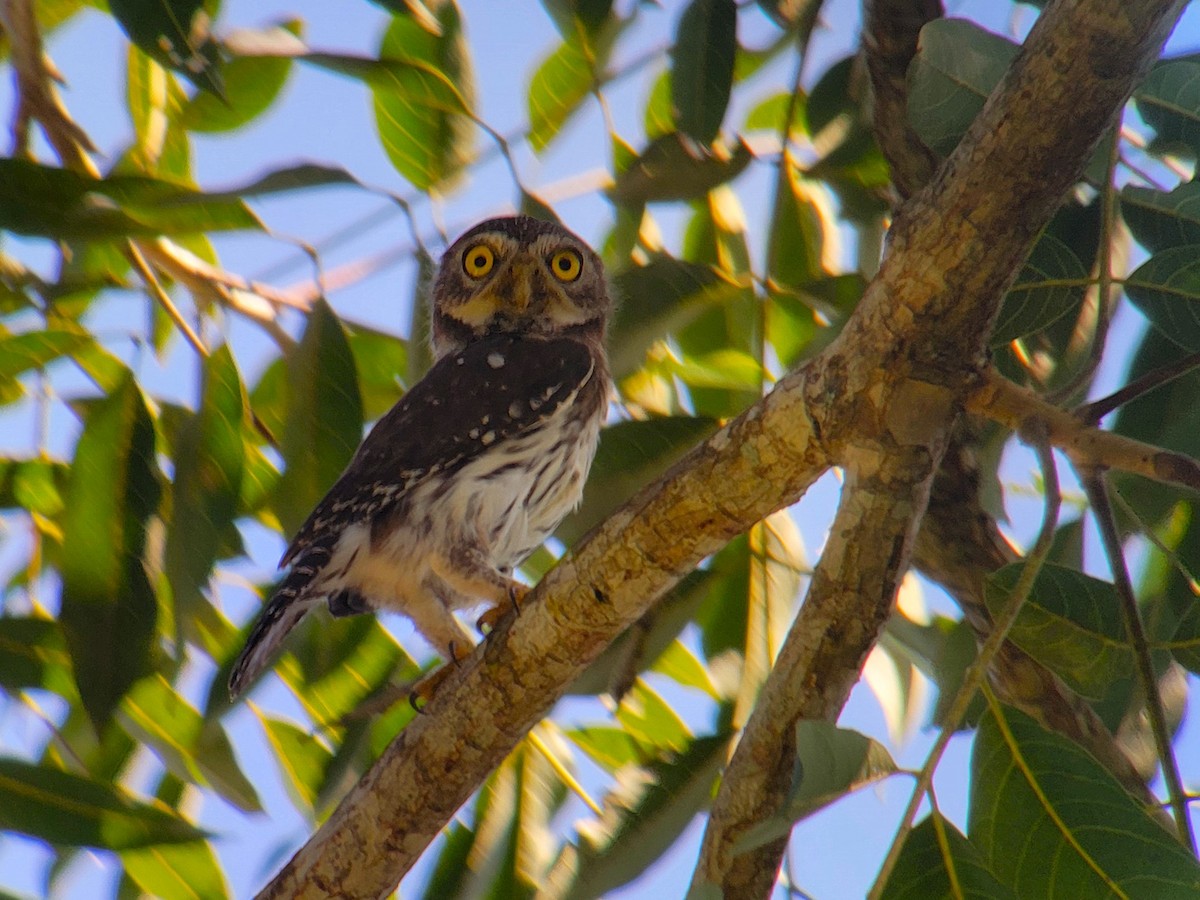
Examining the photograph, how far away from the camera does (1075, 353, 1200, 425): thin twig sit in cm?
166

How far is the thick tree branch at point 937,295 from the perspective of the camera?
5.37ft

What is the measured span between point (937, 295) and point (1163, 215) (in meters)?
0.51

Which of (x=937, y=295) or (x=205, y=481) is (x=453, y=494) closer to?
(x=205, y=481)

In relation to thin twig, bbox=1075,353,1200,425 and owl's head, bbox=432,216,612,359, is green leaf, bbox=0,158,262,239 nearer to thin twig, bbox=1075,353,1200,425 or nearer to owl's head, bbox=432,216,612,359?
owl's head, bbox=432,216,612,359

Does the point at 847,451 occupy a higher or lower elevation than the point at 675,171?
lower

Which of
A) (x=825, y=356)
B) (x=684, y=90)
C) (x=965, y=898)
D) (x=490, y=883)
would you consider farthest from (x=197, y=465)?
(x=965, y=898)

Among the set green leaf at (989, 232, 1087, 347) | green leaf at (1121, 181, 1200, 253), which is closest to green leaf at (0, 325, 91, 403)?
green leaf at (989, 232, 1087, 347)

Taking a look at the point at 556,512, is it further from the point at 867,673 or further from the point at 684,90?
the point at 684,90

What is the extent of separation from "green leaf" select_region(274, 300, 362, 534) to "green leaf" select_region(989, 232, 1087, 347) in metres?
1.51

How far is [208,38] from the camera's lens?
269 cm

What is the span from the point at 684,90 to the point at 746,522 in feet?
3.55

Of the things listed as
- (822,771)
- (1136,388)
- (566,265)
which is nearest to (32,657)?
(566,265)

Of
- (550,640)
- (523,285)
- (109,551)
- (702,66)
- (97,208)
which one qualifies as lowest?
(550,640)

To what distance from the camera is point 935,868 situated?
159 centimetres
